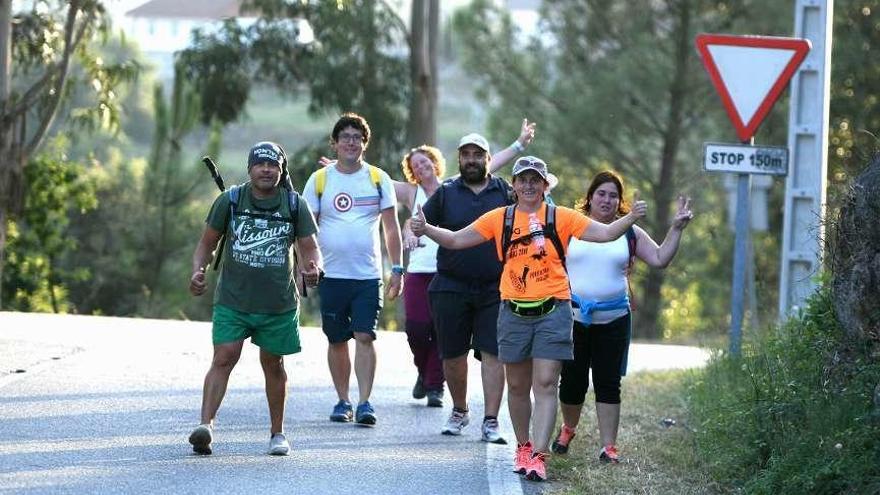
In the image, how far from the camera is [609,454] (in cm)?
994

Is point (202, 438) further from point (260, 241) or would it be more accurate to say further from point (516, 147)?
point (516, 147)

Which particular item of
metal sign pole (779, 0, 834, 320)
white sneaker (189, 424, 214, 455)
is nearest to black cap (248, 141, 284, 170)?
white sneaker (189, 424, 214, 455)

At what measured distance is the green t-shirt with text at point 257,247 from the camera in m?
9.36

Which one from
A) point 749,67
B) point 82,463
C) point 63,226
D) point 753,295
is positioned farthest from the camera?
point 63,226

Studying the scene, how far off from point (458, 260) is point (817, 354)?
2234 millimetres

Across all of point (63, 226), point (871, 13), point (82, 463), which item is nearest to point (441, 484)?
point (82, 463)

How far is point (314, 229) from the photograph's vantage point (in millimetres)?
9500

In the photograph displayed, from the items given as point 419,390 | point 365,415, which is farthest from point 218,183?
point 419,390

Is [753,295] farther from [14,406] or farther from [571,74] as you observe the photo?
[571,74]

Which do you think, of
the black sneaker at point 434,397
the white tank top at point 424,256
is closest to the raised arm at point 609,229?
the white tank top at point 424,256

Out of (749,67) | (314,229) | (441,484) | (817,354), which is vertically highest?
(749,67)

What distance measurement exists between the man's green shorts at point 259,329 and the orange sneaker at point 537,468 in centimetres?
135

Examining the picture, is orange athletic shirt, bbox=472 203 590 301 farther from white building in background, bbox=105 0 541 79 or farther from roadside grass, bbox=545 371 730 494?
white building in background, bbox=105 0 541 79

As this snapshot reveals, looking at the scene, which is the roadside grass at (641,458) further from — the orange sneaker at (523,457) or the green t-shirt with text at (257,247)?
the green t-shirt with text at (257,247)
